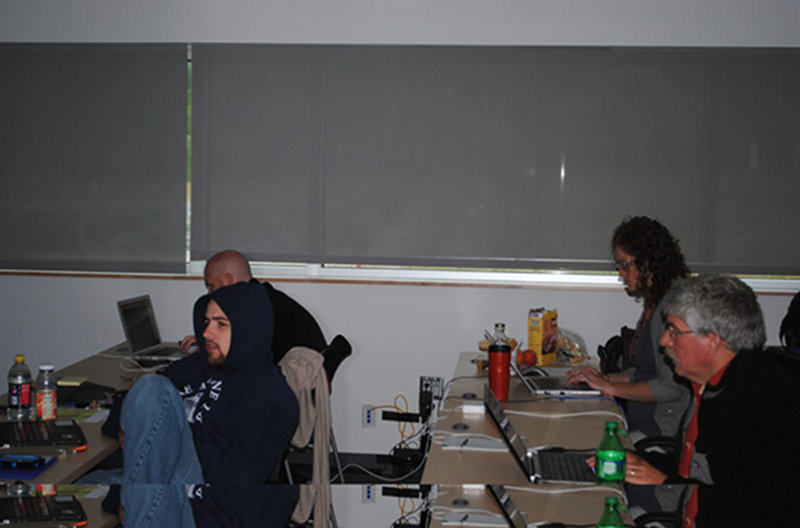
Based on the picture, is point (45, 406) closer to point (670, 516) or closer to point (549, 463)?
point (549, 463)

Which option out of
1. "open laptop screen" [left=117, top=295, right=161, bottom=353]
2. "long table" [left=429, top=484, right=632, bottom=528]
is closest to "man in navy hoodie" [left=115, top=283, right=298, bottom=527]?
"long table" [left=429, top=484, right=632, bottom=528]

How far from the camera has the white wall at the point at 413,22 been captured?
452 centimetres

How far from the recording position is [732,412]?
1.92m

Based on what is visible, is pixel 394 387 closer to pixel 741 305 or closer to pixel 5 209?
pixel 5 209

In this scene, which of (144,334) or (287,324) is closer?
(287,324)

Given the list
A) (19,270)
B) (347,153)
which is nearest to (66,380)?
(19,270)

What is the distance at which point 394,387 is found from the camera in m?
4.74

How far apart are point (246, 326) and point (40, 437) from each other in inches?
28.4

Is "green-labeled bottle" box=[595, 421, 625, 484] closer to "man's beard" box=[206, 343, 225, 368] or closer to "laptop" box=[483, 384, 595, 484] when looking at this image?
"laptop" box=[483, 384, 595, 484]

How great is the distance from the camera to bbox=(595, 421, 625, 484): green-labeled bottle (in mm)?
2246

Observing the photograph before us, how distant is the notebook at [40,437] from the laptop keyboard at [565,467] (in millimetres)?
1403

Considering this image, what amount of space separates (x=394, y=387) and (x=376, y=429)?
0.26m

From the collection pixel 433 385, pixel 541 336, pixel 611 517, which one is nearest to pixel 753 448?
pixel 611 517

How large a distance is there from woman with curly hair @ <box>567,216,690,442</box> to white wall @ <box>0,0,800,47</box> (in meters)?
1.50
